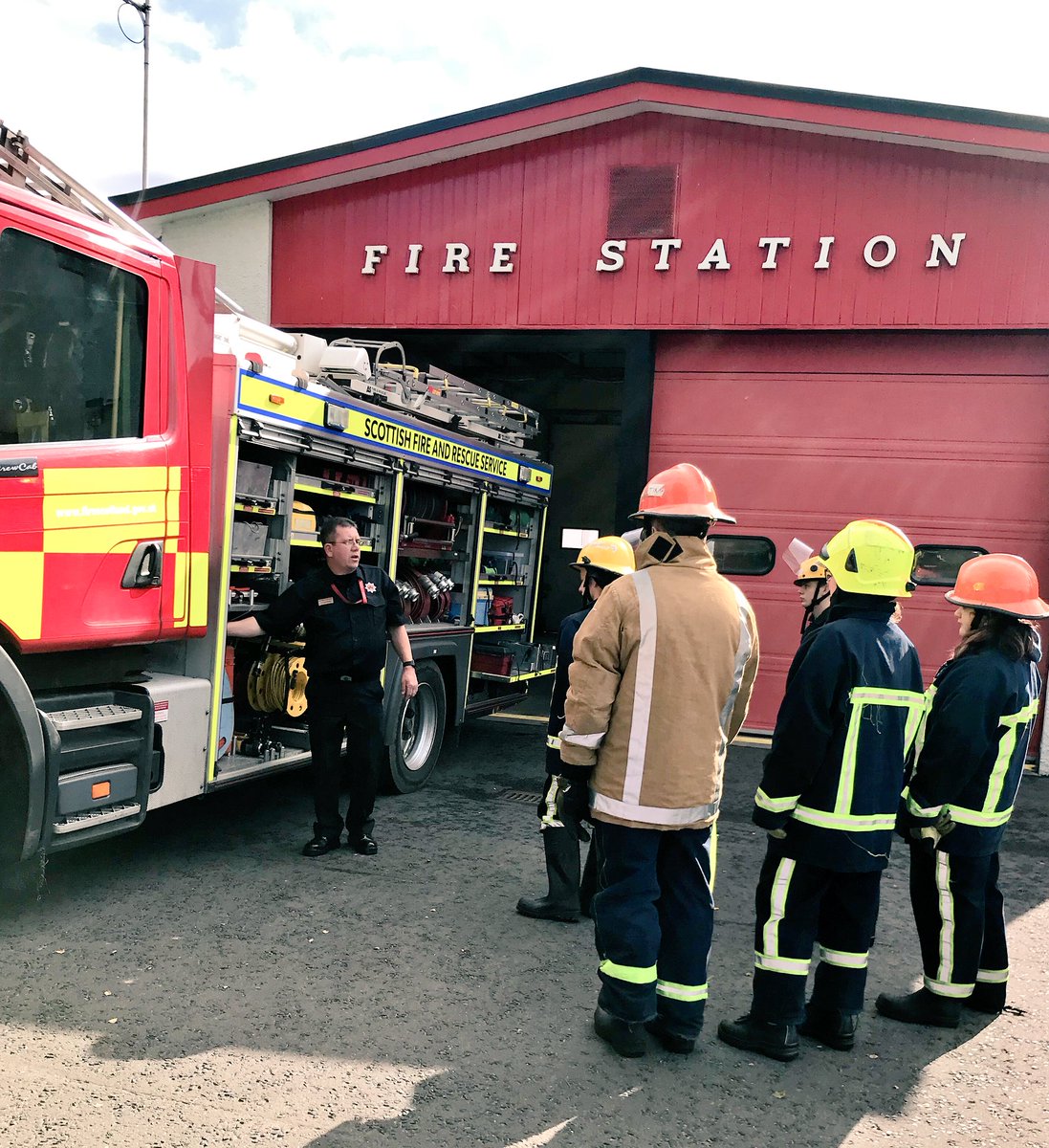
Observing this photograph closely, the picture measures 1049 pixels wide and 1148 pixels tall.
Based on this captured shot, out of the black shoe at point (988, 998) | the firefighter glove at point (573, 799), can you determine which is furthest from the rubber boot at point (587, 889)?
the black shoe at point (988, 998)

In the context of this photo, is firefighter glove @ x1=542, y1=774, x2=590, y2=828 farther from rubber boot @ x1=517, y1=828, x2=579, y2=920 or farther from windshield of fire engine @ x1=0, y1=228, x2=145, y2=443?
windshield of fire engine @ x1=0, y1=228, x2=145, y2=443

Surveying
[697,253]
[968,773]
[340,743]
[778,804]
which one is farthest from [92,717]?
[697,253]

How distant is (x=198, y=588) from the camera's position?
183 inches

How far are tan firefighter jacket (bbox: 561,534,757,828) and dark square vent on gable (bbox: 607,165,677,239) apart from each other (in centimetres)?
647

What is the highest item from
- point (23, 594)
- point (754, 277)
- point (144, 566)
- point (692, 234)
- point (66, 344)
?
point (692, 234)

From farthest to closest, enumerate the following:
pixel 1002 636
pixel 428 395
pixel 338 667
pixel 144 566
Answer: pixel 428 395
pixel 338 667
pixel 144 566
pixel 1002 636

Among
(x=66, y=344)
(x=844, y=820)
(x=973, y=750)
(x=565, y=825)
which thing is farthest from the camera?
(x=565, y=825)

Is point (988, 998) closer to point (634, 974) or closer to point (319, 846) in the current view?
point (634, 974)

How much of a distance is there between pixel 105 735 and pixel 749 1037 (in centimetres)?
275

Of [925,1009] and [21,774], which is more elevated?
[21,774]

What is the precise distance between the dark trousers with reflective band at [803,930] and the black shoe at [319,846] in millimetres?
2493

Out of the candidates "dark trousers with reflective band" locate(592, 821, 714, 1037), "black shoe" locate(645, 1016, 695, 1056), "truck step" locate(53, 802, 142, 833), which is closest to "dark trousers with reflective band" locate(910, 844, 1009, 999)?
"dark trousers with reflective band" locate(592, 821, 714, 1037)

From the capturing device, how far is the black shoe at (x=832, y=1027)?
3.46 m

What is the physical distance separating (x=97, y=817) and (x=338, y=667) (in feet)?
4.47
